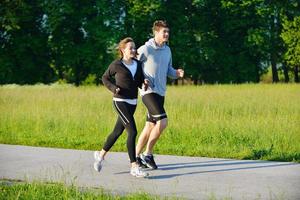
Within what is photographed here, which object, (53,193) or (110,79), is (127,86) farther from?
(53,193)

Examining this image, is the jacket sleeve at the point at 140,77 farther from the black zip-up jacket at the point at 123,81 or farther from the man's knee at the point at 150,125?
the man's knee at the point at 150,125

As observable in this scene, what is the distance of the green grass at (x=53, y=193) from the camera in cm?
536

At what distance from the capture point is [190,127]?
37.4ft

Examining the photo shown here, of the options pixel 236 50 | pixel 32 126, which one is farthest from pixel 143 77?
pixel 236 50

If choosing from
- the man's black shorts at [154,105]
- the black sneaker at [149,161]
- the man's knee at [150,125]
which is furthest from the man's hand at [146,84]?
the black sneaker at [149,161]

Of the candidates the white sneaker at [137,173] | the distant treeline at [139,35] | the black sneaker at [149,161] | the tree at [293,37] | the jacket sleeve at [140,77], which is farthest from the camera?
the distant treeline at [139,35]

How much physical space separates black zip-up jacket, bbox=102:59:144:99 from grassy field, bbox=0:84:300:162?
2.39 metres

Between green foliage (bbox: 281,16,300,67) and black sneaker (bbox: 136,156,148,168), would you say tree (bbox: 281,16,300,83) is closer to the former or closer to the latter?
green foliage (bbox: 281,16,300,67)

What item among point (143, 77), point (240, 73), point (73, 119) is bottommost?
point (240, 73)

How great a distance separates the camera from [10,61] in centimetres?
4309

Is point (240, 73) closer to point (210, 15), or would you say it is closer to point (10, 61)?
point (210, 15)

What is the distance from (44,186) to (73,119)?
731 centimetres

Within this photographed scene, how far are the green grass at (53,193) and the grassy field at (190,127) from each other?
340 cm

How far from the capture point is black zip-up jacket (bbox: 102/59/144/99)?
6855 millimetres
